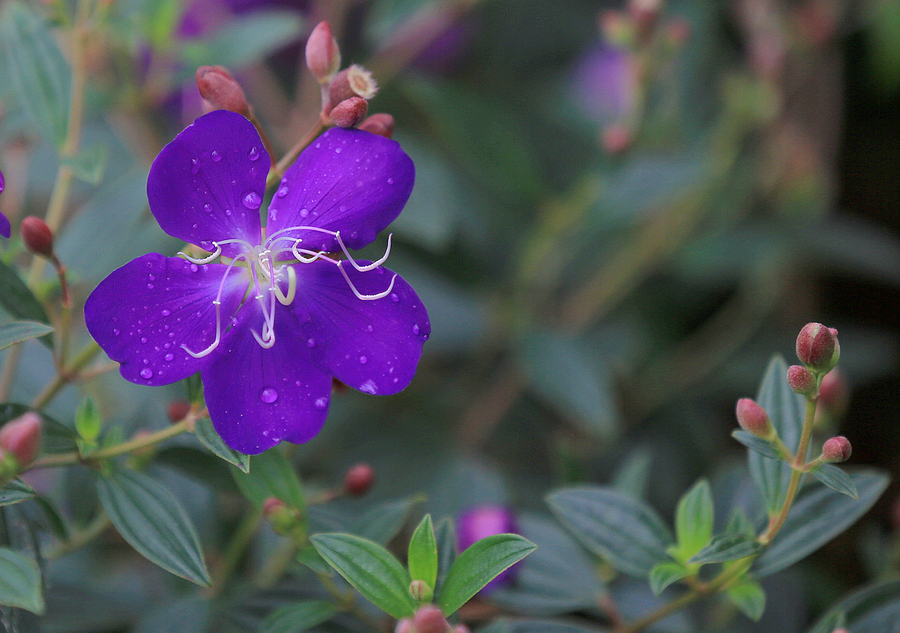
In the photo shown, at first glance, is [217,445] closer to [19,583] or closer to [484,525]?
[19,583]

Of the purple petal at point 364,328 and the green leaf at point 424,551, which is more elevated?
the purple petal at point 364,328

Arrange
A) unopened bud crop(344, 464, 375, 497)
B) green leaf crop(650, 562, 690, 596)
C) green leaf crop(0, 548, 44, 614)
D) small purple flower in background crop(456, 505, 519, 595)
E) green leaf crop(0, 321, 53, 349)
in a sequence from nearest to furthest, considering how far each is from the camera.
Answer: green leaf crop(0, 548, 44, 614), green leaf crop(0, 321, 53, 349), green leaf crop(650, 562, 690, 596), unopened bud crop(344, 464, 375, 497), small purple flower in background crop(456, 505, 519, 595)

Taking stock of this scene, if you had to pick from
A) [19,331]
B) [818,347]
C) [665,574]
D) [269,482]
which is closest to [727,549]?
[665,574]

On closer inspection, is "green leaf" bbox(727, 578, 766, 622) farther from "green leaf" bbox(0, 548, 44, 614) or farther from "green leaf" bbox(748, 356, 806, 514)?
"green leaf" bbox(0, 548, 44, 614)

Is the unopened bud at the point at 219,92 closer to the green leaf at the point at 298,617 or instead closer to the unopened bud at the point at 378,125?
the unopened bud at the point at 378,125

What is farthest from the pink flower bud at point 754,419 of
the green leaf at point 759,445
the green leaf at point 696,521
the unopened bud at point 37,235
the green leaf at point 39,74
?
the green leaf at point 39,74

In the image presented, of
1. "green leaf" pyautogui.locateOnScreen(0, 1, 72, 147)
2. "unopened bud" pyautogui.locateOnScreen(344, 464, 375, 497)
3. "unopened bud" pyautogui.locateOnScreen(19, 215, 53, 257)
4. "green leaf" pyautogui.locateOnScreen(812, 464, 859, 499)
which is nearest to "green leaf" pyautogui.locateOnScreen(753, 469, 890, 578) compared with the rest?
"green leaf" pyautogui.locateOnScreen(812, 464, 859, 499)
